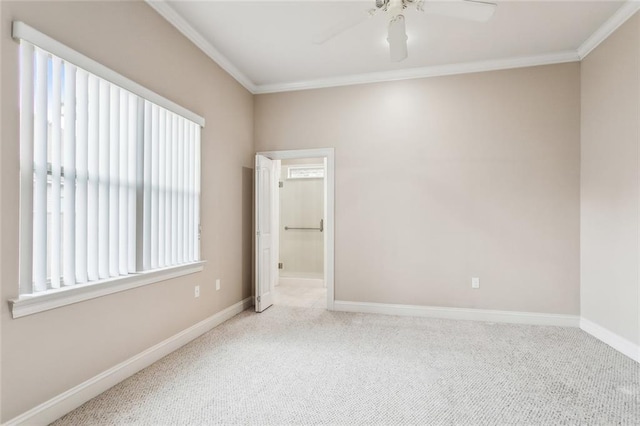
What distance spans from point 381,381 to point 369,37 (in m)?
2.91

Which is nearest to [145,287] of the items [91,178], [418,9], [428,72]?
[91,178]

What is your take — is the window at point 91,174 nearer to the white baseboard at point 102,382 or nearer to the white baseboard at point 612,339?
the white baseboard at point 102,382

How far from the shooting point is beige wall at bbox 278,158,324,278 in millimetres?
5836

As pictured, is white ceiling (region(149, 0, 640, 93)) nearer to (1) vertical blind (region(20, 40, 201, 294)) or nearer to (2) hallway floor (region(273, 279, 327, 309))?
(1) vertical blind (region(20, 40, 201, 294))

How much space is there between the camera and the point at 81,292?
194 cm

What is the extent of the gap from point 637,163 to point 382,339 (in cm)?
250

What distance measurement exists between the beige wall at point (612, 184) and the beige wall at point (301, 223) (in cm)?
367

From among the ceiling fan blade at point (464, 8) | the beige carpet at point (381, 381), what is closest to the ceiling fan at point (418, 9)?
the ceiling fan blade at point (464, 8)

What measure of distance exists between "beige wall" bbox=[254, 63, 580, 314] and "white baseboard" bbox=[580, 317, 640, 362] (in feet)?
0.66

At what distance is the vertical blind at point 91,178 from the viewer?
5.63 ft

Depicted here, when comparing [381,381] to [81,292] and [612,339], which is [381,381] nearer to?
[81,292]

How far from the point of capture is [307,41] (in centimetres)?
316

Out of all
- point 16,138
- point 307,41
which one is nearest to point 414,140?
point 307,41

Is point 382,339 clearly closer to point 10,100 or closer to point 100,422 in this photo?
point 100,422
